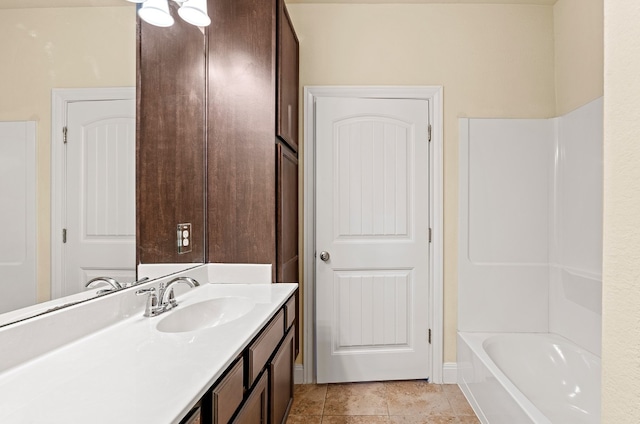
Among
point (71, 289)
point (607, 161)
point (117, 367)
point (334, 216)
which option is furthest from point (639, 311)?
point (334, 216)

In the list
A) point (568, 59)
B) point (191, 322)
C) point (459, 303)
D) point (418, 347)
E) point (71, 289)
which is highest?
point (568, 59)

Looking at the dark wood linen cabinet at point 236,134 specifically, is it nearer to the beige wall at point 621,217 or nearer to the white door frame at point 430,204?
the white door frame at point 430,204

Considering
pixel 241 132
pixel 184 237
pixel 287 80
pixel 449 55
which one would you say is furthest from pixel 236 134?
pixel 449 55

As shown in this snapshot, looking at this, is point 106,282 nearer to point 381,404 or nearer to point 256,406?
point 256,406

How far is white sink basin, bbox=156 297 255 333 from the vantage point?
146cm

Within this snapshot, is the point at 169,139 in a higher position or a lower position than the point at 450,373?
higher

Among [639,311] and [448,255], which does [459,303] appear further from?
[639,311]

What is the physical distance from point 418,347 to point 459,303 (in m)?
0.43

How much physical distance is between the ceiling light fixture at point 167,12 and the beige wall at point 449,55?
3.20 ft

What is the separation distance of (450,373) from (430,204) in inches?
47.9

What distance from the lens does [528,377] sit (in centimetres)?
234

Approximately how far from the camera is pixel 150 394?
2.58ft

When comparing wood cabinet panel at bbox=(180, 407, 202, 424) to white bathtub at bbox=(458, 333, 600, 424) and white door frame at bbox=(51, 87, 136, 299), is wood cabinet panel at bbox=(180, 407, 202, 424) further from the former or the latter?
white bathtub at bbox=(458, 333, 600, 424)

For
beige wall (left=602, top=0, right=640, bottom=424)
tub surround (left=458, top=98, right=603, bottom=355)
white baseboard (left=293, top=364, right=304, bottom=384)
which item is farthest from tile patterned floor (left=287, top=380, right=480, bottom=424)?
beige wall (left=602, top=0, right=640, bottom=424)
